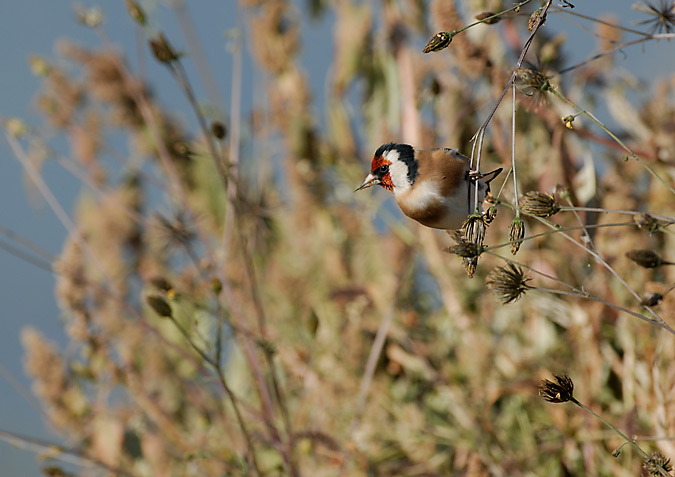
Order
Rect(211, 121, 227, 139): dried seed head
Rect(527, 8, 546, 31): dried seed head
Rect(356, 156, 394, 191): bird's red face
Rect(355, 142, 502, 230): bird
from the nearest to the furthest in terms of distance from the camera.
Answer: Rect(527, 8, 546, 31): dried seed head, Rect(355, 142, 502, 230): bird, Rect(356, 156, 394, 191): bird's red face, Rect(211, 121, 227, 139): dried seed head

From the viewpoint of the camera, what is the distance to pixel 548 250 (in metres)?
1.52

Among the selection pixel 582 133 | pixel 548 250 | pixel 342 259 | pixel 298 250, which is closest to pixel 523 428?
pixel 548 250

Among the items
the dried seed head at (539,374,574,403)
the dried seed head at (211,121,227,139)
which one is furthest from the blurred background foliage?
the dried seed head at (539,374,574,403)

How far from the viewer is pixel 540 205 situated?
66 centimetres

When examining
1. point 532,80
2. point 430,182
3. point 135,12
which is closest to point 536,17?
point 532,80

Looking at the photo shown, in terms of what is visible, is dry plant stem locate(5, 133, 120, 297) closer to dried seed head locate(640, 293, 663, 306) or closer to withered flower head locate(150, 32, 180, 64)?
withered flower head locate(150, 32, 180, 64)

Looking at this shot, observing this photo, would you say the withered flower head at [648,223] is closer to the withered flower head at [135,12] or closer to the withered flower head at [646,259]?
the withered flower head at [646,259]

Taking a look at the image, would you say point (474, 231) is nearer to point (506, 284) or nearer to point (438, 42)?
point (506, 284)

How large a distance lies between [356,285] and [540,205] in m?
1.12

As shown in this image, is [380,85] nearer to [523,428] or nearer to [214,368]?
[523,428]

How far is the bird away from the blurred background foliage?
14cm

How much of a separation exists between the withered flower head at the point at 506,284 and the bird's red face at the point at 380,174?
0.90ft

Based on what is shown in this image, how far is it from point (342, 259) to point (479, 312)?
478 mm

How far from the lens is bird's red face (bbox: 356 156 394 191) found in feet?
2.99
